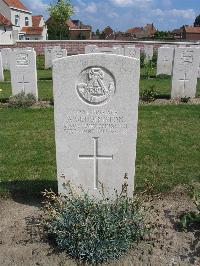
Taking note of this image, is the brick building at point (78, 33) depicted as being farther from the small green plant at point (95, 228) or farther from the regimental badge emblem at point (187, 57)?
the small green plant at point (95, 228)

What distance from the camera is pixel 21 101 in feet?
33.2

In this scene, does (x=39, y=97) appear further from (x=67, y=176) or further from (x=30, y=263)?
(x=30, y=263)

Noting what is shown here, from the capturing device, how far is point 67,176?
3.97 meters

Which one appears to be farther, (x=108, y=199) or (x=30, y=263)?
(x=108, y=199)

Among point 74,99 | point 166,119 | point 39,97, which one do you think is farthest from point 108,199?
point 39,97

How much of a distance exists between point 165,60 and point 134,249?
46.9 feet

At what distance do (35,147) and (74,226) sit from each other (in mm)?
3547

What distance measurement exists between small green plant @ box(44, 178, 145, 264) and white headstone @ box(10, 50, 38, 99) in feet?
24.3

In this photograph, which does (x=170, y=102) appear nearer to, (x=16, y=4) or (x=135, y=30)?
(x=16, y=4)

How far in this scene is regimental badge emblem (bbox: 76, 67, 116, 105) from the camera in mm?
3531

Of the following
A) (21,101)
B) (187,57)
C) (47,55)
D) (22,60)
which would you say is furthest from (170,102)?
(47,55)

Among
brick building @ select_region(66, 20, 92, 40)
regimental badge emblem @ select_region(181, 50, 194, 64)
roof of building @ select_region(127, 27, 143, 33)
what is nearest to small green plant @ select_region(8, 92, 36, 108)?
regimental badge emblem @ select_region(181, 50, 194, 64)

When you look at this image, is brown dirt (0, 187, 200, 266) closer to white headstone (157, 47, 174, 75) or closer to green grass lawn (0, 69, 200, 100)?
green grass lawn (0, 69, 200, 100)

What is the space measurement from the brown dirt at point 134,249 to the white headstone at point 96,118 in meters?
0.53
